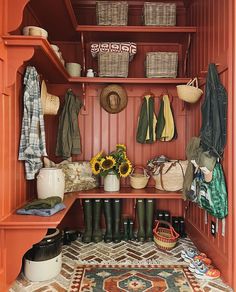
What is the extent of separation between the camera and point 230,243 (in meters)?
1.99

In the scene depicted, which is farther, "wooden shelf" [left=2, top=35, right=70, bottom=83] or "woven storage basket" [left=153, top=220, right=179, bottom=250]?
"woven storage basket" [left=153, top=220, right=179, bottom=250]

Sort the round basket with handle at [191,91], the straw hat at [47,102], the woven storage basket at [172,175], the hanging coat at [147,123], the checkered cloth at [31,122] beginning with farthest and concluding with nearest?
the hanging coat at [147,123], the woven storage basket at [172,175], the round basket with handle at [191,91], the straw hat at [47,102], the checkered cloth at [31,122]

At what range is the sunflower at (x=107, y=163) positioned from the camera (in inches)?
114

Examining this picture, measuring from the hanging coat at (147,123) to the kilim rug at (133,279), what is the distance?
1.37 meters

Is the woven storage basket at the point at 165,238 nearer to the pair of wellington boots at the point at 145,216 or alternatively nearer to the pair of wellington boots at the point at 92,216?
the pair of wellington boots at the point at 145,216

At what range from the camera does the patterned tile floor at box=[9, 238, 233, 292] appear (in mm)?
1990

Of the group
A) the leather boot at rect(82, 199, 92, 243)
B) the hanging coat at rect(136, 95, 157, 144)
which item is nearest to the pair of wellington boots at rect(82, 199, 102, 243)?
the leather boot at rect(82, 199, 92, 243)

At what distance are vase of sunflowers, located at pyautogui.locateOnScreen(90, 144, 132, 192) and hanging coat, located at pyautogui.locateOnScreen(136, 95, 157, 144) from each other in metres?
0.32

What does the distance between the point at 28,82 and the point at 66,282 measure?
5.14 ft

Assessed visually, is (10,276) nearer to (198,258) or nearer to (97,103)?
(198,258)

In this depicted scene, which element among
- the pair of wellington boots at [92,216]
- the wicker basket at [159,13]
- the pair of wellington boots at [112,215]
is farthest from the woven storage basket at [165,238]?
the wicker basket at [159,13]

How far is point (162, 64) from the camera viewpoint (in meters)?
2.98

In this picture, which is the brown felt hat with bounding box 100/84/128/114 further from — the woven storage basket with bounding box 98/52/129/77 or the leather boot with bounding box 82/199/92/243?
the leather boot with bounding box 82/199/92/243

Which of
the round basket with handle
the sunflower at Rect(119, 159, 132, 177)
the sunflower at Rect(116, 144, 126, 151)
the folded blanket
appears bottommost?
the folded blanket
